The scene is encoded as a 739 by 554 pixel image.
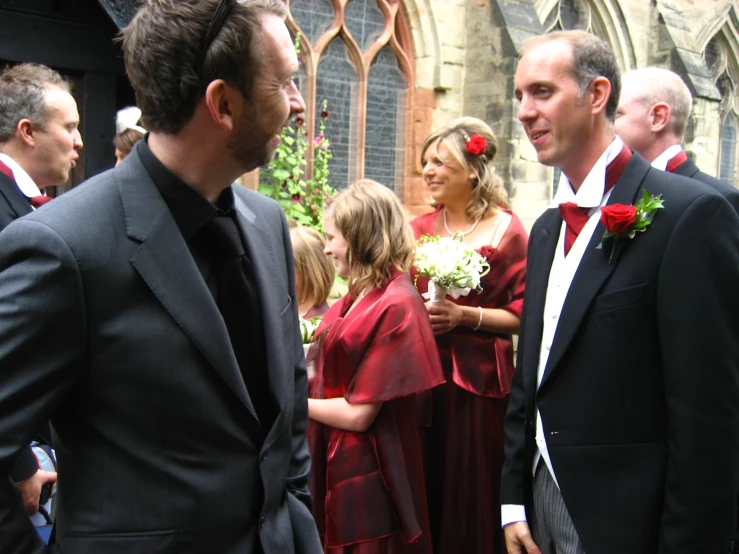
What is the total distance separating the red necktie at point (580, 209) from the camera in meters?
2.31

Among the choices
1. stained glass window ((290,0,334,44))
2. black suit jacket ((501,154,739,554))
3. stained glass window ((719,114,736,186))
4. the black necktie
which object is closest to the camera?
the black necktie

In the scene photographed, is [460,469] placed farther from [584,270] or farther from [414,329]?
[584,270]

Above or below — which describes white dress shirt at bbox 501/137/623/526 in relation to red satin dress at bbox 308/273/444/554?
above

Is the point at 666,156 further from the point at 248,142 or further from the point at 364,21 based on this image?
the point at 364,21

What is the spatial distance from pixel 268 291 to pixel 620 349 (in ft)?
3.26

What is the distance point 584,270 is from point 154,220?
48.8 inches

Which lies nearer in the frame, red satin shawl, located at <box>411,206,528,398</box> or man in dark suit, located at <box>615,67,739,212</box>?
red satin shawl, located at <box>411,206,528,398</box>

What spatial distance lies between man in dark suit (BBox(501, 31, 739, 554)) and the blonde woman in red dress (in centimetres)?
132

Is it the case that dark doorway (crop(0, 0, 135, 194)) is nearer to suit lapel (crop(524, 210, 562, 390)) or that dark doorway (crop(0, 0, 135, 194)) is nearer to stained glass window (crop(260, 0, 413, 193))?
stained glass window (crop(260, 0, 413, 193))

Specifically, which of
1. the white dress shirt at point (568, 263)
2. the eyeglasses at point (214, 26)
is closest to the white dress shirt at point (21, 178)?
the eyeglasses at point (214, 26)

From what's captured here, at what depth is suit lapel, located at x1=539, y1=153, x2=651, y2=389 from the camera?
2109 millimetres

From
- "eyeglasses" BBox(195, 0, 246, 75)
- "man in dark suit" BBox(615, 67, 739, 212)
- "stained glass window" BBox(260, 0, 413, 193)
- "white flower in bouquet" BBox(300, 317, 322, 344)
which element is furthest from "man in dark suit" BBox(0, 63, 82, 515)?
"stained glass window" BBox(260, 0, 413, 193)

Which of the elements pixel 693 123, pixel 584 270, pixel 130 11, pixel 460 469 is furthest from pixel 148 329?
pixel 693 123

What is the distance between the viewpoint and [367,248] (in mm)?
3291
